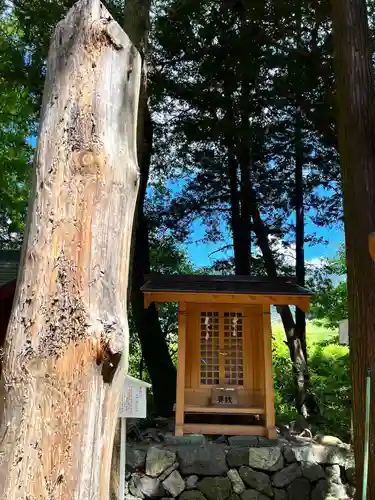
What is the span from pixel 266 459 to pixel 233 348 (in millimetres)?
1394

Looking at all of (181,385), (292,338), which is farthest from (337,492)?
(292,338)

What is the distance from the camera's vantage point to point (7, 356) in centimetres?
113

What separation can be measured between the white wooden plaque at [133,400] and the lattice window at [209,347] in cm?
250

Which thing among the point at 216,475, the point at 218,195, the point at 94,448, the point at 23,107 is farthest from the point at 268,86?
the point at 94,448

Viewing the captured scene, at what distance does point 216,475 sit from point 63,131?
515 centimetres

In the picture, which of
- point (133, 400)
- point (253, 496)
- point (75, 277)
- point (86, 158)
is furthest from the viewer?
point (253, 496)

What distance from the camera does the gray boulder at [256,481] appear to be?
5.48m

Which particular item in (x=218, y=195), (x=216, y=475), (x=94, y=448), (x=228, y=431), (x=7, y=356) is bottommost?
(x=216, y=475)

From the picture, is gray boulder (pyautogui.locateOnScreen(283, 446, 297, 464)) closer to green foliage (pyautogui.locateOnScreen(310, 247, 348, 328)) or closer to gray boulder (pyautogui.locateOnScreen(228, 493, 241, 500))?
gray boulder (pyautogui.locateOnScreen(228, 493, 241, 500))

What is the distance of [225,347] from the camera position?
6.27m

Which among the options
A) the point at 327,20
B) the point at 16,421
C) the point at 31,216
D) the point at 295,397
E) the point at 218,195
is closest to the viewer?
the point at 16,421

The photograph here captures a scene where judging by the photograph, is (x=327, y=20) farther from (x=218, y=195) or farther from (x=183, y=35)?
(x=218, y=195)

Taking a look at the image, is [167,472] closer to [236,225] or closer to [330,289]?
[236,225]

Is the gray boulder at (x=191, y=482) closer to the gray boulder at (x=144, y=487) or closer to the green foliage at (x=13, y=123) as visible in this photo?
the gray boulder at (x=144, y=487)
